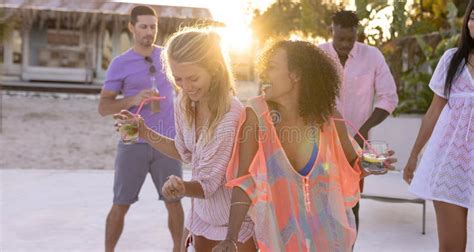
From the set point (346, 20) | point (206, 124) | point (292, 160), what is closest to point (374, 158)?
point (292, 160)

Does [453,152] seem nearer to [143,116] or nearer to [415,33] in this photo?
[143,116]

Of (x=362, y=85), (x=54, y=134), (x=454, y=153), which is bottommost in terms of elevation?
(x=54, y=134)

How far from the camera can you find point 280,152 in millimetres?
2568

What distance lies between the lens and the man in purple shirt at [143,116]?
461 centimetres

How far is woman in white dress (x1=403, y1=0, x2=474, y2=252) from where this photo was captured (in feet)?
11.8

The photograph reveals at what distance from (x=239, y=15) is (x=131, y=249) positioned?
625 inches

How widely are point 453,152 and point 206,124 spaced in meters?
1.53

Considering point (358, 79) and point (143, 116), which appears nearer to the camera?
point (143, 116)

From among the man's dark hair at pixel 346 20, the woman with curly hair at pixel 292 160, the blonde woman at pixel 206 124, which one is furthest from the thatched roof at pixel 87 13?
the woman with curly hair at pixel 292 160

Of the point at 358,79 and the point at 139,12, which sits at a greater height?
the point at 139,12

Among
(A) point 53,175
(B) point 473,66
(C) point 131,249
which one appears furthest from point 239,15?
(B) point 473,66

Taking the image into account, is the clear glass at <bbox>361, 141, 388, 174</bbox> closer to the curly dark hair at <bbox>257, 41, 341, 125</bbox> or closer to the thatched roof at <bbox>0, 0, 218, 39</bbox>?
the curly dark hair at <bbox>257, 41, 341, 125</bbox>

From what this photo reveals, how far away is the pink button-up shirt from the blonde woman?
6.88 feet

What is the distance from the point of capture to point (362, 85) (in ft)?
15.6
